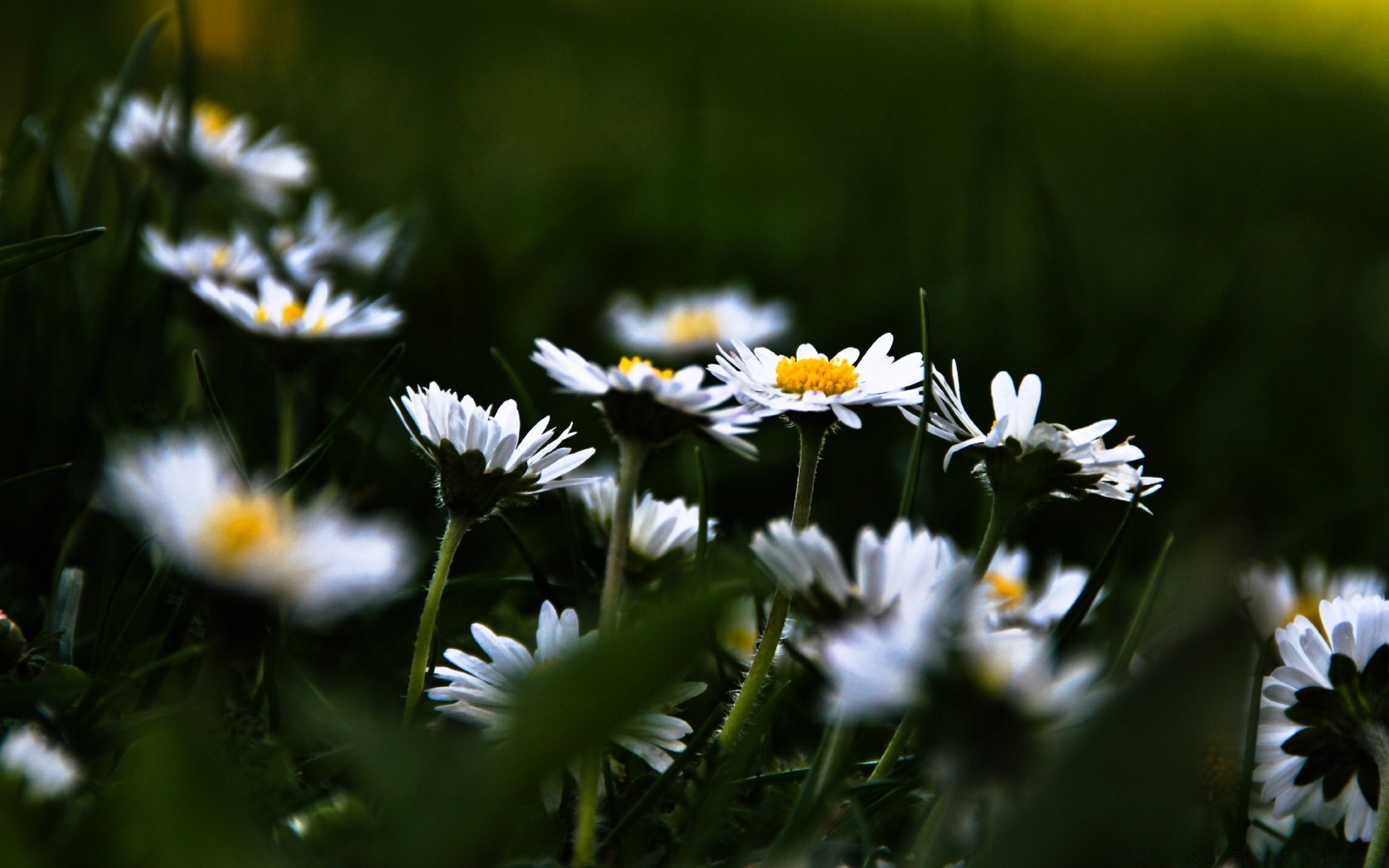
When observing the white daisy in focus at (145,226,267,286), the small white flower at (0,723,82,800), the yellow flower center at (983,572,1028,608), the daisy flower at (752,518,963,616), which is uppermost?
the daisy flower at (752,518,963,616)

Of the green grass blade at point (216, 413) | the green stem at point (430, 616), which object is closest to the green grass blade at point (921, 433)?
the green stem at point (430, 616)

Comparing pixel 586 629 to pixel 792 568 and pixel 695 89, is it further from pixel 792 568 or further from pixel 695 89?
pixel 695 89

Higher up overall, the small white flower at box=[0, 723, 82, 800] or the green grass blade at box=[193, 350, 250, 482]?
the green grass blade at box=[193, 350, 250, 482]

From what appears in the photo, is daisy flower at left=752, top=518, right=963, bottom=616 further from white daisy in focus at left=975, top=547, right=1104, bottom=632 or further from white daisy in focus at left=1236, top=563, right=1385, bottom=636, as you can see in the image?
white daisy in focus at left=1236, top=563, right=1385, bottom=636

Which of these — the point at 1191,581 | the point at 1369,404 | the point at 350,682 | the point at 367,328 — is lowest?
the point at 1369,404

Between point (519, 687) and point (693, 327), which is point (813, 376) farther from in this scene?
point (693, 327)

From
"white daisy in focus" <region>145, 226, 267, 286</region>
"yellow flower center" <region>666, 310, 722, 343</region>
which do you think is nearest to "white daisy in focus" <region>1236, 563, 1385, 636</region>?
"yellow flower center" <region>666, 310, 722, 343</region>

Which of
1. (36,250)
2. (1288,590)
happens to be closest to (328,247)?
(36,250)

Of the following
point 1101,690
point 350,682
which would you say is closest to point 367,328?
point 350,682
